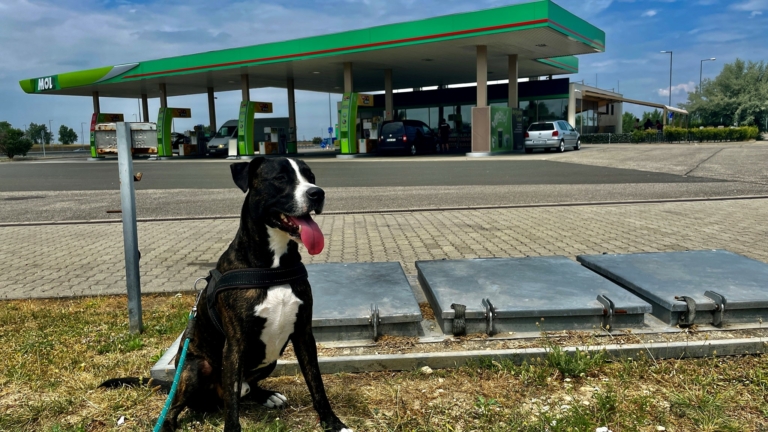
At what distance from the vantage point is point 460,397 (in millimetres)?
2959

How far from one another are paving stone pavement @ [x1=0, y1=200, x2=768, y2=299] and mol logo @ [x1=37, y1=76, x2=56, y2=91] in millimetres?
40019

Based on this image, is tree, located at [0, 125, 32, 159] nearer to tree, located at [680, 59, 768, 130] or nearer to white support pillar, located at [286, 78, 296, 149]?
white support pillar, located at [286, 78, 296, 149]

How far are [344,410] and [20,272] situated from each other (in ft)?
16.4

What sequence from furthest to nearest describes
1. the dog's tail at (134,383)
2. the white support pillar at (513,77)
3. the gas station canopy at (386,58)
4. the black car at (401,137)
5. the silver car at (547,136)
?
1. the white support pillar at (513,77)
2. the black car at (401,137)
3. the silver car at (547,136)
4. the gas station canopy at (386,58)
5. the dog's tail at (134,383)

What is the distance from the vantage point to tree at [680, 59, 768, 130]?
187 feet

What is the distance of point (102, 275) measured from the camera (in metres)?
5.90

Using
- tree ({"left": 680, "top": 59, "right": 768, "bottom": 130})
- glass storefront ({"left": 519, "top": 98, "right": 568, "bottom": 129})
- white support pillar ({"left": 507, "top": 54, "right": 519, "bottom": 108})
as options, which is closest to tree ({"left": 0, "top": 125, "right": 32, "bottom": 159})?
white support pillar ({"left": 507, "top": 54, "right": 519, "bottom": 108})

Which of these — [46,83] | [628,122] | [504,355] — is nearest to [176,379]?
[504,355]

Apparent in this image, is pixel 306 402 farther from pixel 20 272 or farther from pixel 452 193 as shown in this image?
pixel 452 193

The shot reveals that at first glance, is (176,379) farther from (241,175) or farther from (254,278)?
(241,175)

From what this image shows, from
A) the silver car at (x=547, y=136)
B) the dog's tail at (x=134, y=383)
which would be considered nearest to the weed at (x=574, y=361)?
the dog's tail at (x=134, y=383)

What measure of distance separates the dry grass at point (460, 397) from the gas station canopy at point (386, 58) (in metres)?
23.4

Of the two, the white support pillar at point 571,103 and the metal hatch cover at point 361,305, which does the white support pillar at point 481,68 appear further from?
the metal hatch cover at point 361,305

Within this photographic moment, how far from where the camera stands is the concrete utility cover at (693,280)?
11.6 ft
